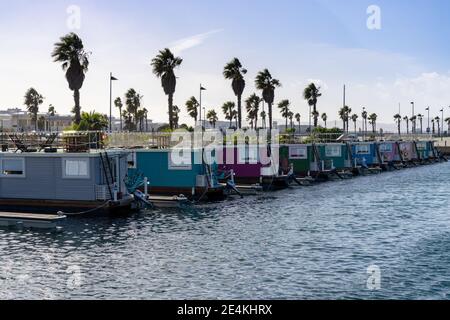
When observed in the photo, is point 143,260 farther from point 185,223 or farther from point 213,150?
point 213,150

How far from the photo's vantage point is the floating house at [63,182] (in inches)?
1527

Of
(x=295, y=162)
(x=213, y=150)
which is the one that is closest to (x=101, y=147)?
(x=213, y=150)

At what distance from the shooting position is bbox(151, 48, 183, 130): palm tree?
249 feet

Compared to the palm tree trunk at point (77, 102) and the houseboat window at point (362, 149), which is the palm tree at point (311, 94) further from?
the palm tree trunk at point (77, 102)

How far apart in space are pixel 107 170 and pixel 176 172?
9.72 metres

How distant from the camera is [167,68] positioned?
250 ft

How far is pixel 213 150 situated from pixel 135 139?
10050 mm

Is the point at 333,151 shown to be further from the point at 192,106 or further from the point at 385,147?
the point at 192,106

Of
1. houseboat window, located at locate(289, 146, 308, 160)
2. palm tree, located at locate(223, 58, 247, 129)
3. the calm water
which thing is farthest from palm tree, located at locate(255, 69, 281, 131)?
the calm water

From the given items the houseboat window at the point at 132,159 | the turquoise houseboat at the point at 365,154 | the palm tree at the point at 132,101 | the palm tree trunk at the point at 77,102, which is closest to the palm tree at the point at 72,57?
the palm tree trunk at the point at 77,102

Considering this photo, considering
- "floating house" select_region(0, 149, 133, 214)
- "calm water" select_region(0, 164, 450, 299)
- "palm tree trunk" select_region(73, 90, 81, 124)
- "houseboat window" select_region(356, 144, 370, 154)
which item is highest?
"palm tree trunk" select_region(73, 90, 81, 124)

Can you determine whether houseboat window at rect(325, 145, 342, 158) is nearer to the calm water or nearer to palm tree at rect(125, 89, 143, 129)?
the calm water

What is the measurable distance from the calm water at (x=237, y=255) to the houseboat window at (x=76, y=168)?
3812 mm

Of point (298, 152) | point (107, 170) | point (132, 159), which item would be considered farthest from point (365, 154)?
point (107, 170)
